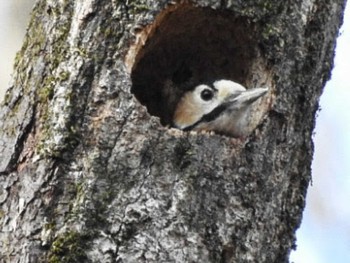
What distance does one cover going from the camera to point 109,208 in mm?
4098

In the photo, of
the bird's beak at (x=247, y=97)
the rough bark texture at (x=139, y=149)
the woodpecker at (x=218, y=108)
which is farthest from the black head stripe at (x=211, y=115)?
the rough bark texture at (x=139, y=149)

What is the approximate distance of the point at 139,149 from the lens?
423cm

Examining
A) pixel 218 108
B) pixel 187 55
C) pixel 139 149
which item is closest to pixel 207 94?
pixel 218 108

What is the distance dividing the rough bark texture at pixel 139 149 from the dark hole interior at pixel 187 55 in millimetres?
26

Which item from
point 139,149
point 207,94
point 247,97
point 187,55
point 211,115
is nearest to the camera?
point 139,149

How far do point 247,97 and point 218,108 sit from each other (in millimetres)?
512

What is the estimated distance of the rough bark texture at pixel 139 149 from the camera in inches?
161

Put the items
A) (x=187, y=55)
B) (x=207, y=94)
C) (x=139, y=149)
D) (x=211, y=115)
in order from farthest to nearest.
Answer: (x=187, y=55) → (x=207, y=94) → (x=211, y=115) → (x=139, y=149)

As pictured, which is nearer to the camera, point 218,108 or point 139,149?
point 139,149

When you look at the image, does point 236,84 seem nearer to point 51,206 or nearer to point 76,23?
point 76,23

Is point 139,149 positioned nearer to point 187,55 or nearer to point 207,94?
point 207,94

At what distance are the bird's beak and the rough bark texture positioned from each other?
0.05m

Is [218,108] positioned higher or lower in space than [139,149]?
higher

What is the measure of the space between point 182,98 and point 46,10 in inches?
48.6
